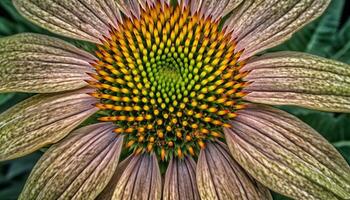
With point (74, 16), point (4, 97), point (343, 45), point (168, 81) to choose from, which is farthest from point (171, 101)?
point (343, 45)

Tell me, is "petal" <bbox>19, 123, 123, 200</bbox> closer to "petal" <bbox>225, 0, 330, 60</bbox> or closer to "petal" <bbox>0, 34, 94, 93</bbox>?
"petal" <bbox>0, 34, 94, 93</bbox>

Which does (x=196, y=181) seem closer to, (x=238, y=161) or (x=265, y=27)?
(x=238, y=161)

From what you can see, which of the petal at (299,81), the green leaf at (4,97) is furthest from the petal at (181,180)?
the green leaf at (4,97)

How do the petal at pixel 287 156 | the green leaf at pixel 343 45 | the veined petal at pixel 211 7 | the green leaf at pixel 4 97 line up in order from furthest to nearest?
the green leaf at pixel 343 45
the green leaf at pixel 4 97
the veined petal at pixel 211 7
the petal at pixel 287 156

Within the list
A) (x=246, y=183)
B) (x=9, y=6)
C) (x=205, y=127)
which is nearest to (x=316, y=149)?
(x=246, y=183)

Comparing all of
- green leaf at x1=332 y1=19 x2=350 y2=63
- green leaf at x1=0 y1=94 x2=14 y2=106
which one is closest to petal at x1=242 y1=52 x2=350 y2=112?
green leaf at x1=332 y1=19 x2=350 y2=63

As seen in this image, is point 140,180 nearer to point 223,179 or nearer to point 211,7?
point 223,179

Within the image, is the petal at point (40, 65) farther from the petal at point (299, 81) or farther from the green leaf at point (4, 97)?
the petal at point (299, 81)
